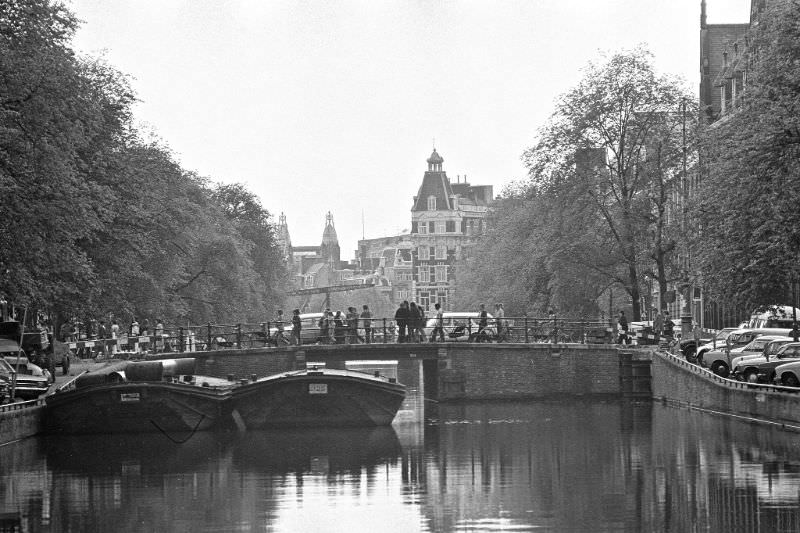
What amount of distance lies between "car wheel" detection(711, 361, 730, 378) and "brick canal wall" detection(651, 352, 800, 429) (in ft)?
3.00

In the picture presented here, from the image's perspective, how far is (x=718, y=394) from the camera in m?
50.9

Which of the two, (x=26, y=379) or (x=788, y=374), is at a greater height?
(x=26, y=379)

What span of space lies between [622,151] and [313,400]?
2967 centimetres

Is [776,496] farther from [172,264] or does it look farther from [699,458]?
[172,264]

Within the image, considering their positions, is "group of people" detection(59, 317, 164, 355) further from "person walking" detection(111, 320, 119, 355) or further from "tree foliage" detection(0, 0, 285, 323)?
"tree foliage" detection(0, 0, 285, 323)

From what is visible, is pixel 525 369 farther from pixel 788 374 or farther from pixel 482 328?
pixel 788 374

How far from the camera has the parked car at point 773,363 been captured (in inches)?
1921

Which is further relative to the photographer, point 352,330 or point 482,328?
point 352,330

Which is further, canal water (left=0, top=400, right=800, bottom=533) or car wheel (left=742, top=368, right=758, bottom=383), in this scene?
car wheel (left=742, top=368, right=758, bottom=383)

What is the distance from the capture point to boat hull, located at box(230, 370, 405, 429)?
1901 inches

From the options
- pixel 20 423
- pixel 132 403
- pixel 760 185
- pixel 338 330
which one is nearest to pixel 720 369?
pixel 760 185

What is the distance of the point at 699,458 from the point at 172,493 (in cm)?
1116

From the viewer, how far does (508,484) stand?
32.6 metres

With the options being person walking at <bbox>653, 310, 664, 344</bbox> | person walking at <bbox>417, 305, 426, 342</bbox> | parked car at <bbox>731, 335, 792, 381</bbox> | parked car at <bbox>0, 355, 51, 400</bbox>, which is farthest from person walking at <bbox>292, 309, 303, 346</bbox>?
parked car at <bbox>731, 335, 792, 381</bbox>
